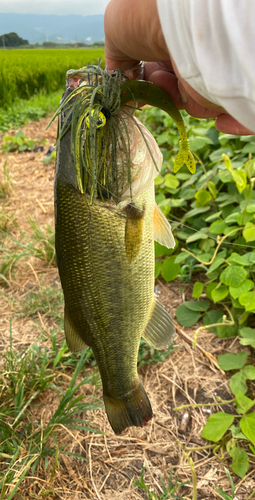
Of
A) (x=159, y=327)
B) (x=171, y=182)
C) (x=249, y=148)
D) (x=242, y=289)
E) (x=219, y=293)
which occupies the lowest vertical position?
(x=219, y=293)

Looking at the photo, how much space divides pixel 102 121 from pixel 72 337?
2.72ft

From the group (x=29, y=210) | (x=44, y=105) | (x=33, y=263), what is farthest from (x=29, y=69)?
(x=33, y=263)

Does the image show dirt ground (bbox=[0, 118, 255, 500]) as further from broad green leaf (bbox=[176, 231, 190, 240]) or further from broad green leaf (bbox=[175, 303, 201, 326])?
broad green leaf (bbox=[176, 231, 190, 240])

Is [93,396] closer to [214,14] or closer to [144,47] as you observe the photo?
[144,47]

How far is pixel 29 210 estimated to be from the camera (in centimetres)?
441

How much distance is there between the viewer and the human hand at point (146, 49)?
0.97 m

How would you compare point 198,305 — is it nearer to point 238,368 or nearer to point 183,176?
point 238,368

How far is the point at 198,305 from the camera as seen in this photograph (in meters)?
2.64

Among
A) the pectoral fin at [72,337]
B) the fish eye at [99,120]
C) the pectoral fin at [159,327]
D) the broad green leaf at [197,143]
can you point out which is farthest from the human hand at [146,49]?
the broad green leaf at [197,143]

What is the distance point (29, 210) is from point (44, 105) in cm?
381

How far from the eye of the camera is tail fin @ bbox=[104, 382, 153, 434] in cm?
151

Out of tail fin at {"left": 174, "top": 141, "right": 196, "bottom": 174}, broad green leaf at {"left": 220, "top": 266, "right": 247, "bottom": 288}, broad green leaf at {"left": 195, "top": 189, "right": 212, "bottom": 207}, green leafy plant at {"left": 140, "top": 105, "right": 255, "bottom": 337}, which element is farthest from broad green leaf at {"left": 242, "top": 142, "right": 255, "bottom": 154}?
tail fin at {"left": 174, "top": 141, "right": 196, "bottom": 174}

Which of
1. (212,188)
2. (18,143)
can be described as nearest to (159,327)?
(212,188)

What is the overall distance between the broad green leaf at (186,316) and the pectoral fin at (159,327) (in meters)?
1.09
